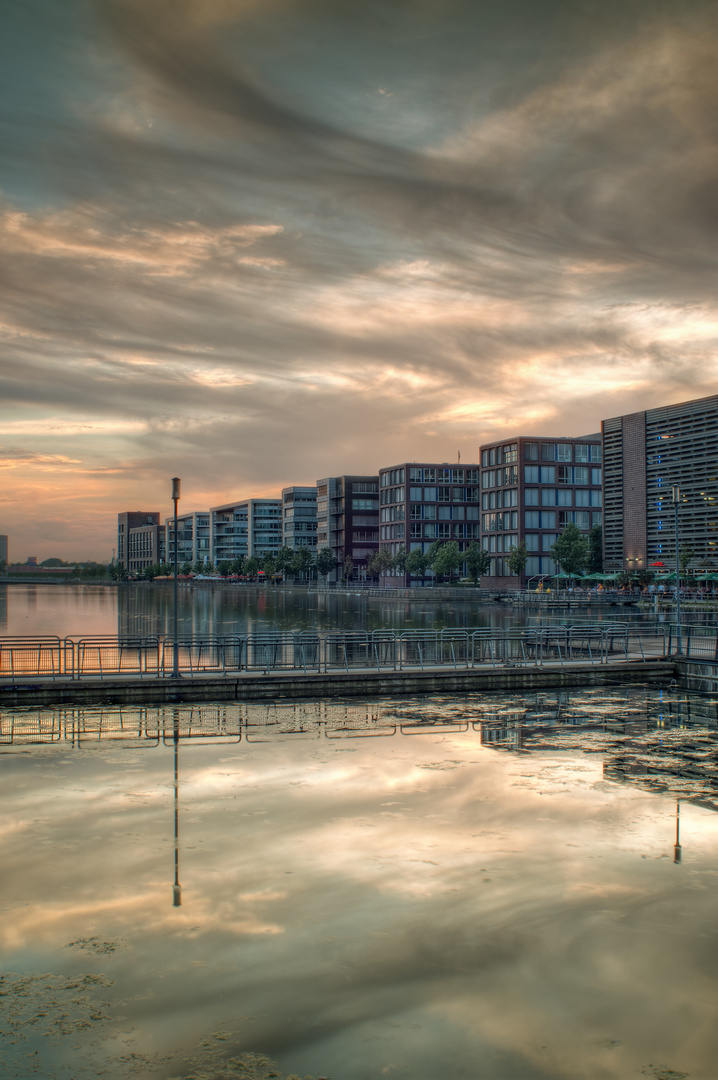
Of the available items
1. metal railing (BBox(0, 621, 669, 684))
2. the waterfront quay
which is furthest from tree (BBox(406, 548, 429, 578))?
the waterfront quay

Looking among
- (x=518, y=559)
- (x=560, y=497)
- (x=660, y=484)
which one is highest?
(x=560, y=497)

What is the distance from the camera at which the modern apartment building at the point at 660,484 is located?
291ft

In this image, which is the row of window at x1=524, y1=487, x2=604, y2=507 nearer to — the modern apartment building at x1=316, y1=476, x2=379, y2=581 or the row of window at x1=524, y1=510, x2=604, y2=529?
the row of window at x1=524, y1=510, x2=604, y2=529

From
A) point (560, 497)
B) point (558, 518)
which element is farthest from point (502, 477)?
point (558, 518)

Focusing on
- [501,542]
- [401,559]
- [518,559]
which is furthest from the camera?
[401,559]

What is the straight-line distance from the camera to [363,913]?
404 inches

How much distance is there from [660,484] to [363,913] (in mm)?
93362

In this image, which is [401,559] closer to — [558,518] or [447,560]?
[447,560]

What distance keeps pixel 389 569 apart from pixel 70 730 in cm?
14152

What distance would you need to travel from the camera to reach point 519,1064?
23.9 ft

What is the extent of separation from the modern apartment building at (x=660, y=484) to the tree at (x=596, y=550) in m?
8.05

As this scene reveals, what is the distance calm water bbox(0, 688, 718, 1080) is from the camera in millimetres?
7605

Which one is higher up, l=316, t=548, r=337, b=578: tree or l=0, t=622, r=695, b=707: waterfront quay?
l=316, t=548, r=337, b=578: tree

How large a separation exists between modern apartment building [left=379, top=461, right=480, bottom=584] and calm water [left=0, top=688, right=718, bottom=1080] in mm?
140013
